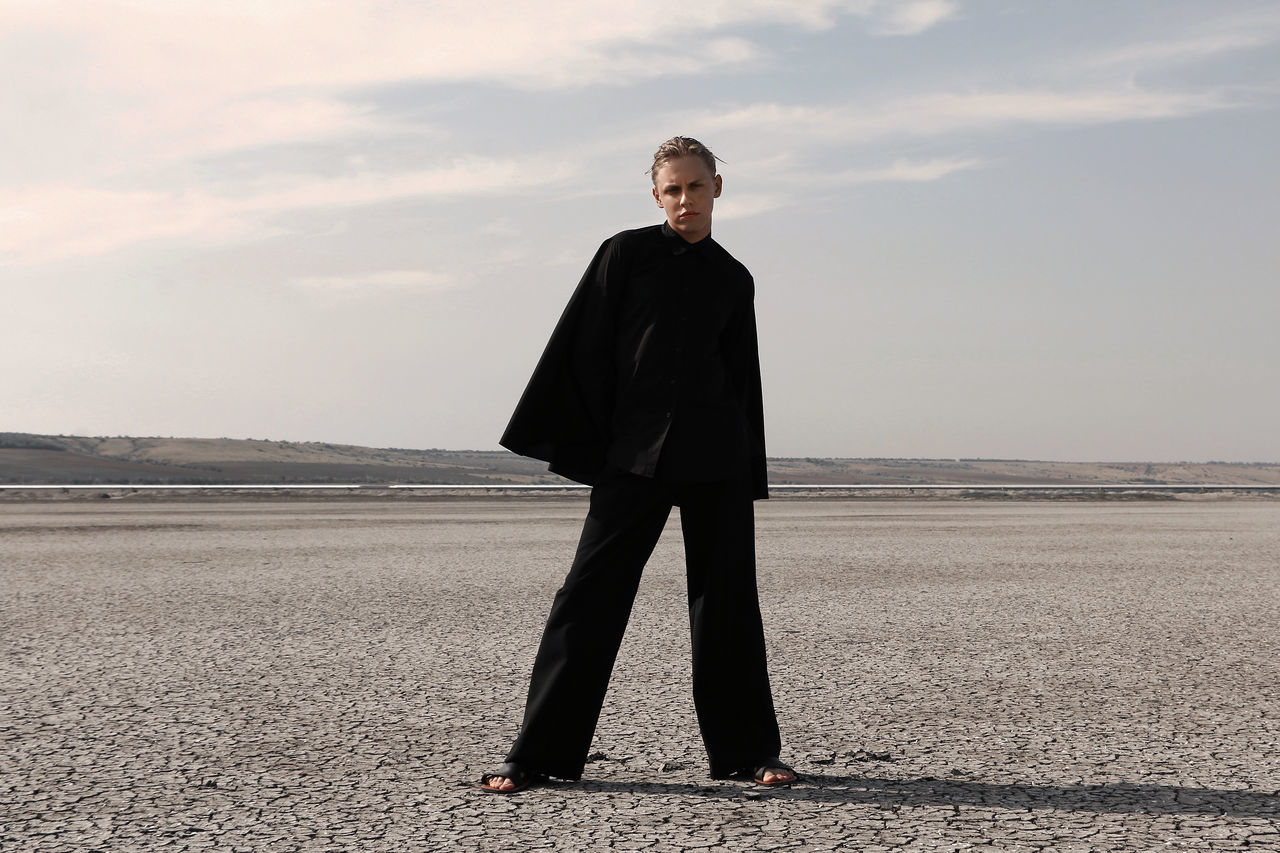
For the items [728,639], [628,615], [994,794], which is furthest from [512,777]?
[994,794]

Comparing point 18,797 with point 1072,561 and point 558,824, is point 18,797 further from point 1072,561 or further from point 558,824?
point 1072,561

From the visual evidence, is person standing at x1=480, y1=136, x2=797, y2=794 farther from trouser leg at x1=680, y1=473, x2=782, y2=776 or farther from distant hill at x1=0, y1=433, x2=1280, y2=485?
distant hill at x1=0, y1=433, x2=1280, y2=485

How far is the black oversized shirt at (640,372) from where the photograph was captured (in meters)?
3.55

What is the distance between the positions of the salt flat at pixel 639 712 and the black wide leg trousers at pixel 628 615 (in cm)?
16

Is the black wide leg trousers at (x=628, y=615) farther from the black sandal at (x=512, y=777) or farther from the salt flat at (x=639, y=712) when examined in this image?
the salt flat at (x=639, y=712)

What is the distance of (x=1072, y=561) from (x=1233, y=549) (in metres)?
3.20

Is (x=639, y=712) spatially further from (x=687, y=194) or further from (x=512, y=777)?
(x=687, y=194)

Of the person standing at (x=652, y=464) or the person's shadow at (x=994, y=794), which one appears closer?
the person's shadow at (x=994, y=794)

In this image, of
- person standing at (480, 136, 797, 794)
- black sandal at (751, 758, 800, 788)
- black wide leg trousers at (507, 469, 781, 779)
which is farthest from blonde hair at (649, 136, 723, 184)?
black sandal at (751, 758, 800, 788)

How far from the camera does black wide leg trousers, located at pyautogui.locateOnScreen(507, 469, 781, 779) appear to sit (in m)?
3.53

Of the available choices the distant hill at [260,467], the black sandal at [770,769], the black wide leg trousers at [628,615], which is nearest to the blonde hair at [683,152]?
the black wide leg trousers at [628,615]

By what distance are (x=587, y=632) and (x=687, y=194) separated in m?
1.38

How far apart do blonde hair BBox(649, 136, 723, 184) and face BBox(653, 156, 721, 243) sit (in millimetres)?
15

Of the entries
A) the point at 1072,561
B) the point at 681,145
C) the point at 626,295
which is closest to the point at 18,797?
the point at 626,295
